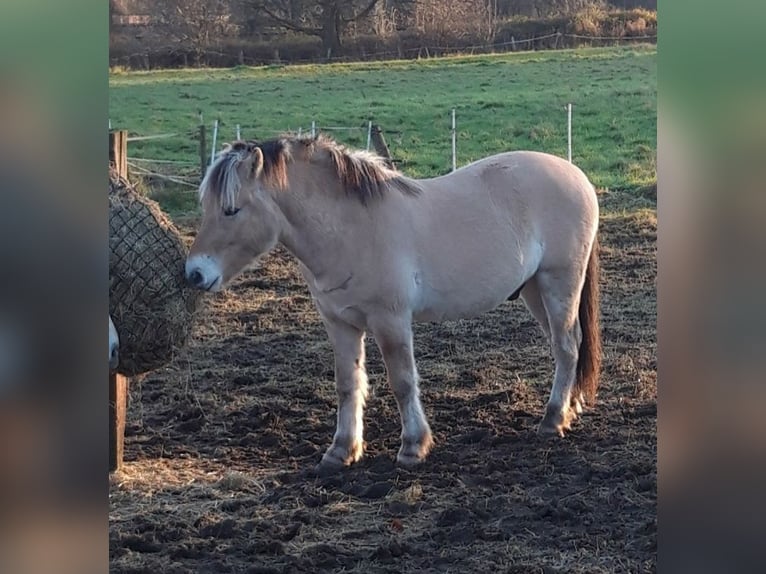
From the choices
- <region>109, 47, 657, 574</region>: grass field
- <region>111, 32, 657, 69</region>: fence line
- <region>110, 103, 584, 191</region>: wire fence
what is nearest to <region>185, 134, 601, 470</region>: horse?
<region>109, 47, 657, 574</region>: grass field

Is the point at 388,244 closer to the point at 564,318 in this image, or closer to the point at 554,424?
the point at 564,318

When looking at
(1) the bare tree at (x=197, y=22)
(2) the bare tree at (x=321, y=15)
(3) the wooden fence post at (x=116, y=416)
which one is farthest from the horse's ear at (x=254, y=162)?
(1) the bare tree at (x=197, y=22)

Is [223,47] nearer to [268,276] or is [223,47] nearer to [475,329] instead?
[268,276]

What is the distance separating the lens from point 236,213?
396 cm

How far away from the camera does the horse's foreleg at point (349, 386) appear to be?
411cm

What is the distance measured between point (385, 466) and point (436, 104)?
10.9 metres

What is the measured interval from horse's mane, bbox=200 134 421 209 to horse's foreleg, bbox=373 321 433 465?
60cm

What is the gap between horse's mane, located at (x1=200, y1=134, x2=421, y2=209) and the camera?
12.9 feet

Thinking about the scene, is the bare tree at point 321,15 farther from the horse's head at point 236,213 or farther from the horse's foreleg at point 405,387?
the horse's foreleg at point 405,387

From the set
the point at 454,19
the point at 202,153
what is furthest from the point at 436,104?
the point at 202,153

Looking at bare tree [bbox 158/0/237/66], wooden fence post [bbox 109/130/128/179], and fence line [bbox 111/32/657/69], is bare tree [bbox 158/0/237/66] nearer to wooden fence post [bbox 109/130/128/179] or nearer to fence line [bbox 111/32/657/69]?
fence line [bbox 111/32/657/69]

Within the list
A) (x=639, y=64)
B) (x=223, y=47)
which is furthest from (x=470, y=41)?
(x=223, y=47)

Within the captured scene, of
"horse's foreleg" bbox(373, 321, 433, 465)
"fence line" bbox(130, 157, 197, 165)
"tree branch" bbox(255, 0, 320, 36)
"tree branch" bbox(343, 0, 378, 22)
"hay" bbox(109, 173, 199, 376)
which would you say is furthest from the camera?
"tree branch" bbox(255, 0, 320, 36)
